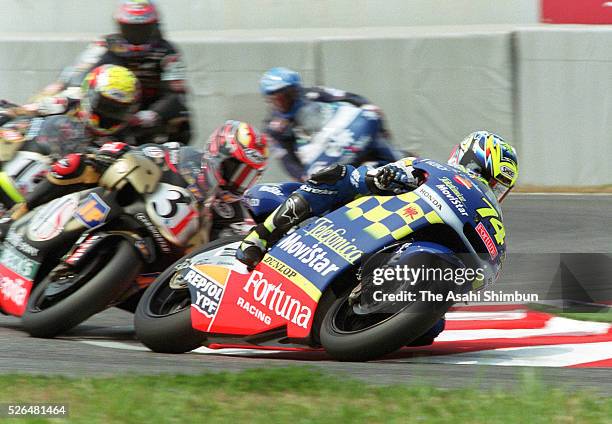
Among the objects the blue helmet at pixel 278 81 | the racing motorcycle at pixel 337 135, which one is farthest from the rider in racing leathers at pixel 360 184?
the blue helmet at pixel 278 81

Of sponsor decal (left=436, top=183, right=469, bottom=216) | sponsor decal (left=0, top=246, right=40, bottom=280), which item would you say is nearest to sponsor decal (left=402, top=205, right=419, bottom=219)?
sponsor decal (left=436, top=183, right=469, bottom=216)

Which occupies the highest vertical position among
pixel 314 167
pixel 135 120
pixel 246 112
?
pixel 135 120

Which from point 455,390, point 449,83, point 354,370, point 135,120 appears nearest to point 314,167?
point 135,120

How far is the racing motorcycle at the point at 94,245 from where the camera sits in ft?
19.3

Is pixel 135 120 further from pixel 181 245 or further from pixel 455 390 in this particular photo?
pixel 455 390

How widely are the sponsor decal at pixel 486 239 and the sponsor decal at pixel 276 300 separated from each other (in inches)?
34.1

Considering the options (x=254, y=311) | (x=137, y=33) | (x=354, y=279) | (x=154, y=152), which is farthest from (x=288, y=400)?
(x=137, y=33)

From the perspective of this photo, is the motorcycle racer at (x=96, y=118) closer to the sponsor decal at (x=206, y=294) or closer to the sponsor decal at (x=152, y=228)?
the sponsor decal at (x=152, y=228)

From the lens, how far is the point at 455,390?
446cm

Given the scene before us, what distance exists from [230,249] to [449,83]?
662 centimetres

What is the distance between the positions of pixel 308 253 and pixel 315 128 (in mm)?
2687

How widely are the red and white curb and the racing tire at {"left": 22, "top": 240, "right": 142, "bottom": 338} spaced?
27cm

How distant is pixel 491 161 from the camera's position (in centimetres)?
571

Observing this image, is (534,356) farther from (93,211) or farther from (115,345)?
(93,211)
